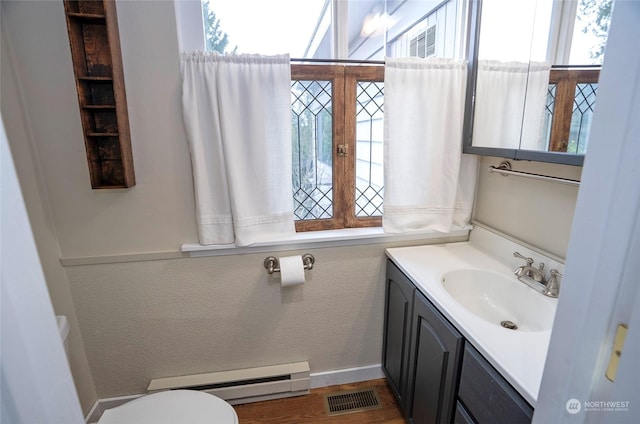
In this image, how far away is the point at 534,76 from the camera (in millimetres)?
1237

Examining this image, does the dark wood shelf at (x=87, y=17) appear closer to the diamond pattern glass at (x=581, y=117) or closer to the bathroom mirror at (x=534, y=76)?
the bathroom mirror at (x=534, y=76)

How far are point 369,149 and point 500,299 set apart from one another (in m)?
0.97

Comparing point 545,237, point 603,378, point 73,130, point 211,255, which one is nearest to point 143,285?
point 211,255

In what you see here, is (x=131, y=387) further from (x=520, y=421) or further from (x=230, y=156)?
(x=520, y=421)

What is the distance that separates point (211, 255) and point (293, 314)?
1.82ft

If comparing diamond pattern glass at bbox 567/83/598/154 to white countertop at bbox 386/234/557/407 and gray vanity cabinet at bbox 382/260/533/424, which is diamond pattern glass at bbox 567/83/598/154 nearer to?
white countertop at bbox 386/234/557/407

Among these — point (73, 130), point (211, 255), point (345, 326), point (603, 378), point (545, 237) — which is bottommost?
point (345, 326)

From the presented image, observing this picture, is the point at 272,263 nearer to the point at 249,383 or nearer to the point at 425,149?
the point at 249,383

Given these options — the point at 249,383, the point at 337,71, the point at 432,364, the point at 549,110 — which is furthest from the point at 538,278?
the point at 249,383

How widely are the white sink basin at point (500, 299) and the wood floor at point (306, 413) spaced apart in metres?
0.77

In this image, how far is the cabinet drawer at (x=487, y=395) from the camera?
2.67 ft

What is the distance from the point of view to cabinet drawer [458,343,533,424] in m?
0.81

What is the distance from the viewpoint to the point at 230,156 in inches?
55.7

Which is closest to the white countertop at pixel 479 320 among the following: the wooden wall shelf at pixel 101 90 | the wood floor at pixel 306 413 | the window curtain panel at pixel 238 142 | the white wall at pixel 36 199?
the window curtain panel at pixel 238 142
